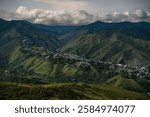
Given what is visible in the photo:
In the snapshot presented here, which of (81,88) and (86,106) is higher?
(86,106)

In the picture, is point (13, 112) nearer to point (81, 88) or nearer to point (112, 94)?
point (81, 88)

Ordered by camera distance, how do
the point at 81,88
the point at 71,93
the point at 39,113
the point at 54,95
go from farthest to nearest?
the point at 81,88
the point at 71,93
the point at 54,95
the point at 39,113

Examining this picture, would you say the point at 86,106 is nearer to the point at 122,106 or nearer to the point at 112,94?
the point at 122,106

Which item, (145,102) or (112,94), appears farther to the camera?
(112,94)

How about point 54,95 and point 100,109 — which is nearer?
point 100,109

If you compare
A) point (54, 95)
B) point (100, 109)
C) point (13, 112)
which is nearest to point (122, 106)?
point (100, 109)

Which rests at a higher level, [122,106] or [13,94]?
[122,106]

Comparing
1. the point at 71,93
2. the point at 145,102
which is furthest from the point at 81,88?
the point at 145,102

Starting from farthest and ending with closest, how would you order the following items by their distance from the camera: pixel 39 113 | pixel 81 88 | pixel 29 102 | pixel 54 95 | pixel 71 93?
pixel 81 88 < pixel 71 93 < pixel 54 95 < pixel 29 102 < pixel 39 113

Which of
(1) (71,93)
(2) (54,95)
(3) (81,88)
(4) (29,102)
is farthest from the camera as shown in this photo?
(3) (81,88)

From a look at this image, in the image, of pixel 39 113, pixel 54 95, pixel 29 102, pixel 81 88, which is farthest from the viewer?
pixel 81 88
